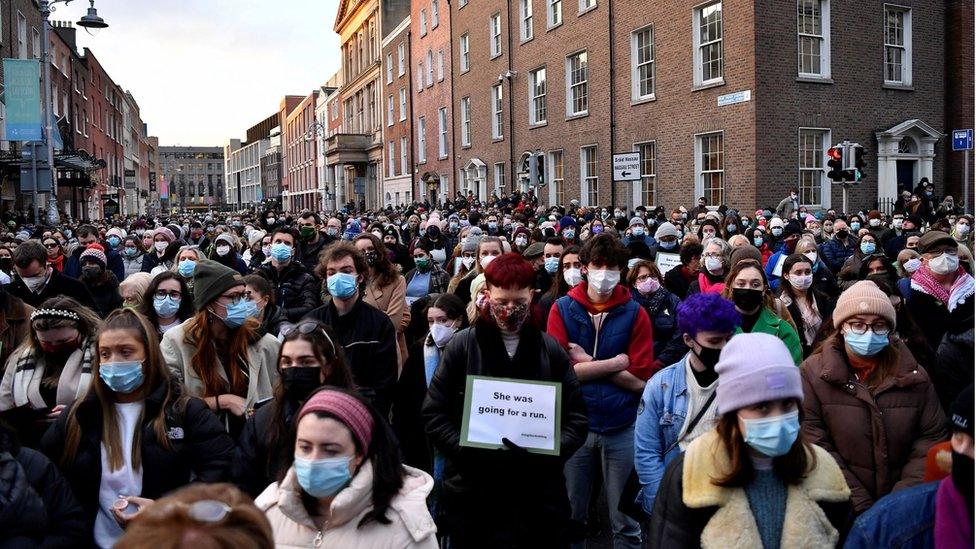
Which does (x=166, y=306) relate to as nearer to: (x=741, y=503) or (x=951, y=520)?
(x=741, y=503)

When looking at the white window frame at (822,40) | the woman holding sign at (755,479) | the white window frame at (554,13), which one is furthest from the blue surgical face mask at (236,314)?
the white window frame at (554,13)

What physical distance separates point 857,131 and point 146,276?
20.6 metres

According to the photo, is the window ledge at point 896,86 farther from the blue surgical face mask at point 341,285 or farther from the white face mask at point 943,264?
the blue surgical face mask at point 341,285

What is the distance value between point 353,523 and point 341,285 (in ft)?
9.87

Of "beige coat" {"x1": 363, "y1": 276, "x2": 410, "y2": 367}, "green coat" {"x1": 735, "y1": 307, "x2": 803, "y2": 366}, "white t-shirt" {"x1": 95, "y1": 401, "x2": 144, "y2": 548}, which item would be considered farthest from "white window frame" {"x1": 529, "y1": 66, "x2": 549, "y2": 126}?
"white t-shirt" {"x1": 95, "y1": 401, "x2": 144, "y2": 548}

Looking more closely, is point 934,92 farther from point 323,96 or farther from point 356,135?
point 323,96

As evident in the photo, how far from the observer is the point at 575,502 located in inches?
196

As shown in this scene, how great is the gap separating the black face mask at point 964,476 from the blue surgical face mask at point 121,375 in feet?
10.7

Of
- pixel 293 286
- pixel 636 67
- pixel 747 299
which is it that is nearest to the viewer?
pixel 747 299

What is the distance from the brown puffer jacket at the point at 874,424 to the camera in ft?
12.5

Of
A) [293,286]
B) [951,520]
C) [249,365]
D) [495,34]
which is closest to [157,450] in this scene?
[249,365]

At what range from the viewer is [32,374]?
4551 millimetres

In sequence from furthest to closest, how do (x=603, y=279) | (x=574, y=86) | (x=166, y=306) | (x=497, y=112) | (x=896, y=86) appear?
(x=497, y=112), (x=574, y=86), (x=896, y=86), (x=166, y=306), (x=603, y=279)

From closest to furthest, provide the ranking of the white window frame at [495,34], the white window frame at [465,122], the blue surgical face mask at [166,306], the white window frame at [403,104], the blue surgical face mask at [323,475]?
the blue surgical face mask at [323,475], the blue surgical face mask at [166,306], the white window frame at [495,34], the white window frame at [465,122], the white window frame at [403,104]
